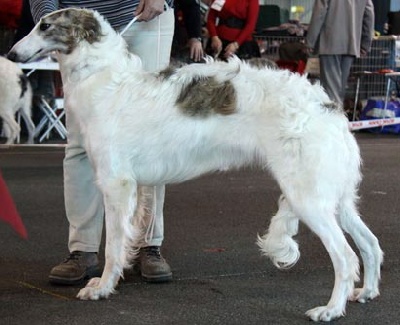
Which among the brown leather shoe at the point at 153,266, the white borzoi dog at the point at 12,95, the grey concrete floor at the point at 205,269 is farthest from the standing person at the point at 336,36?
the brown leather shoe at the point at 153,266

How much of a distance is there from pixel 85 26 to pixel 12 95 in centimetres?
675

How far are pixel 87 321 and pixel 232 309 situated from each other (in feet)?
2.42

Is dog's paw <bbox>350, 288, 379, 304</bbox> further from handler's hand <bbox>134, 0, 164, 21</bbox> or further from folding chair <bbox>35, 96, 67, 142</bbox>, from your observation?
folding chair <bbox>35, 96, 67, 142</bbox>

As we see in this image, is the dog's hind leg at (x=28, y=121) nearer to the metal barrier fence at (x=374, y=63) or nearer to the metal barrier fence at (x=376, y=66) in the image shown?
the metal barrier fence at (x=374, y=63)

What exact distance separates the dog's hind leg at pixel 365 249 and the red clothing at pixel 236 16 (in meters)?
7.24

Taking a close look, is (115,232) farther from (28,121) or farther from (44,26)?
(28,121)

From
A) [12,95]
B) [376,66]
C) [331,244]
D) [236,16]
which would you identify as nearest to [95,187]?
[331,244]

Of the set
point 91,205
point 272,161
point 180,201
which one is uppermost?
point 272,161

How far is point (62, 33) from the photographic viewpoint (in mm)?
4082

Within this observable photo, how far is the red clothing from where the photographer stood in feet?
36.3

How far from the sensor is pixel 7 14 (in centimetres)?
1166

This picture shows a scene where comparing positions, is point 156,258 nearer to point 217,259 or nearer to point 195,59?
point 217,259

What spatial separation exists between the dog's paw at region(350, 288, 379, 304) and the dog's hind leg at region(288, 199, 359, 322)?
0.30 metres

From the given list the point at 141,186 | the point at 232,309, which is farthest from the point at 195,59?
the point at 232,309
